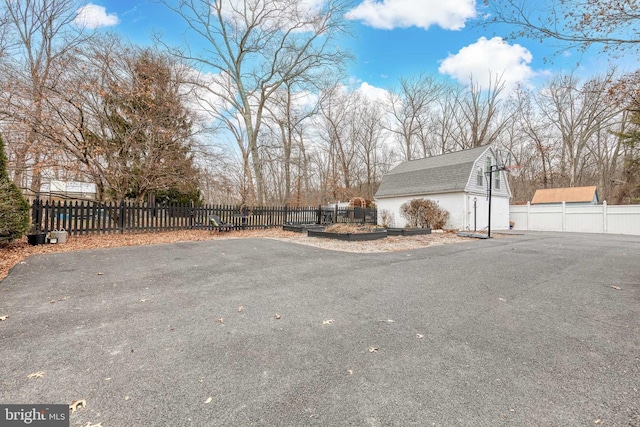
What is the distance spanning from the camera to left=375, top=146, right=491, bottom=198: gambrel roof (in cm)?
1812

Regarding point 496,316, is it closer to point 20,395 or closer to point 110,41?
point 20,395

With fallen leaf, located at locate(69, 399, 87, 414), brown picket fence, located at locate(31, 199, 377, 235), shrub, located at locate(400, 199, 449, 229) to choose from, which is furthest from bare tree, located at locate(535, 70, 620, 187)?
fallen leaf, located at locate(69, 399, 87, 414)

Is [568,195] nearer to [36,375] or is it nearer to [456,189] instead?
[456,189]

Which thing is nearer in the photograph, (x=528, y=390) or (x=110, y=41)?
(x=528, y=390)

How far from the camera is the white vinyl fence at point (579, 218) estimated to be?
15.5m

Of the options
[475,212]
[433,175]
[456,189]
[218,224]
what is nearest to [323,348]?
[218,224]

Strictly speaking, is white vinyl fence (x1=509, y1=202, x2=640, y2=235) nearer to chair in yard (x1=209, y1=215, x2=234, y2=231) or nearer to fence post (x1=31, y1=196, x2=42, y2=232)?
chair in yard (x1=209, y1=215, x2=234, y2=231)

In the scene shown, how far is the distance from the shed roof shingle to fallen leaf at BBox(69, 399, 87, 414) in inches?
1167

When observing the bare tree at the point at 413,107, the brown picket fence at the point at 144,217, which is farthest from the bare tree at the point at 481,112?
the brown picket fence at the point at 144,217

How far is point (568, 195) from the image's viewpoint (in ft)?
73.8

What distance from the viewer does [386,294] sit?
13.7ft

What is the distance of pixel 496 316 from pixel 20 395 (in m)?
4.47

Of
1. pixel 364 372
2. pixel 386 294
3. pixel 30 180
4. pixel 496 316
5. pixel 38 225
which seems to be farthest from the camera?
pixel 30 180

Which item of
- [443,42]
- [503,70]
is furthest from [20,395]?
[503,70]
